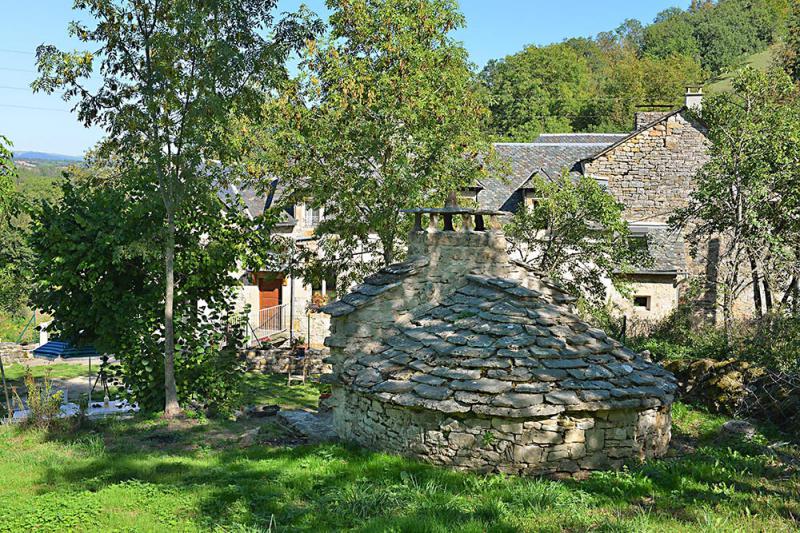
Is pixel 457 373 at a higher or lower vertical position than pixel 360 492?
higher

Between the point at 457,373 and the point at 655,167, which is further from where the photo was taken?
the point at 655,167

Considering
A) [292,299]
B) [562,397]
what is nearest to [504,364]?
[562,397]

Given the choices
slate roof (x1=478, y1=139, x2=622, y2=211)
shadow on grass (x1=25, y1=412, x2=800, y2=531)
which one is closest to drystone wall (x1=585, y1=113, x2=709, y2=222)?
slate roof (x1=478, y1=139, x2=622, y2=211)

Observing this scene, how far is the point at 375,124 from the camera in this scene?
13.0m

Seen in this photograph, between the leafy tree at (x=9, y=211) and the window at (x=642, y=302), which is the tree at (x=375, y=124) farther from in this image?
the window at (x=642, y=302)

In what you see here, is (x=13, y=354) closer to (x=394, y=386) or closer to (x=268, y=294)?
(x=268, y=294)

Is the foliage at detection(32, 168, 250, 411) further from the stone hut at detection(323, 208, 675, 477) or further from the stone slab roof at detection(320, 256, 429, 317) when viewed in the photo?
the stone hut at detection(323, 208, 675, 477)

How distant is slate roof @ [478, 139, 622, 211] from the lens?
74.4 ft

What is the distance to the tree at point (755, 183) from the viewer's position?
13.1m

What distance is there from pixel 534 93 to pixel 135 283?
4100 cm

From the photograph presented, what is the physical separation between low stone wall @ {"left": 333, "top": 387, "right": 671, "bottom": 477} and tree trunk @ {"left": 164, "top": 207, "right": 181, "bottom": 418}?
4.83 metres

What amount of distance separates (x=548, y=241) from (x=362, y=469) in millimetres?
8265


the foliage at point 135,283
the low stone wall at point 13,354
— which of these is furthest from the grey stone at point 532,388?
the low stone wall at point 13,354

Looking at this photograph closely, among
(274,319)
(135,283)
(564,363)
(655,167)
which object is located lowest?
(274,319)
